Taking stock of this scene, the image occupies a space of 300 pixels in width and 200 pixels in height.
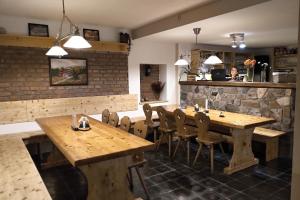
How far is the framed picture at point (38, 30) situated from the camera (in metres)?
4.19

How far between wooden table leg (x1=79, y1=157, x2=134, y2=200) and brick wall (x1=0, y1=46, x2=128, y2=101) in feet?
8.66

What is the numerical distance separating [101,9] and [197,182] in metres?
2.84

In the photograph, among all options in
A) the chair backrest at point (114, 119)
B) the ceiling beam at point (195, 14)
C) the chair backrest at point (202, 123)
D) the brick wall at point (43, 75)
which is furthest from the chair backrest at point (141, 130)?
the brick wall at point (43, 75)

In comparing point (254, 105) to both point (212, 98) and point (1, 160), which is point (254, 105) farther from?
point (1, 160)

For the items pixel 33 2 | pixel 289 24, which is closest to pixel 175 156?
pixel 289 24

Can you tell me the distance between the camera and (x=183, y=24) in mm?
3898

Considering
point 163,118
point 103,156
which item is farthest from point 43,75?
point 103,156

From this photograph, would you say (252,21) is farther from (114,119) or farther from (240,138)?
(114,119)

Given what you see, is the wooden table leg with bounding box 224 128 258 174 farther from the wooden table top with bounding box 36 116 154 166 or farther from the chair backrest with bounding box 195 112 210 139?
the wooden table top with bounding box 36 116 154 166

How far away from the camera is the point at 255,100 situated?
427 cm

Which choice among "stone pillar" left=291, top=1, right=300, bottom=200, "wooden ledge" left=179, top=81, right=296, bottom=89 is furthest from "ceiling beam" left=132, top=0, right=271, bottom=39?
"wooden ledge" left=179, top=81, right=296, bottom=89

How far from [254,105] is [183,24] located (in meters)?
1.91

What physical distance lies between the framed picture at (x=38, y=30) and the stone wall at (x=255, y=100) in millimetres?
3259

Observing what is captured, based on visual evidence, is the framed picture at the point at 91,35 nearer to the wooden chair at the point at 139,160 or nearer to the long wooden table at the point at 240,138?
the wooden chair at the point at 139,160
